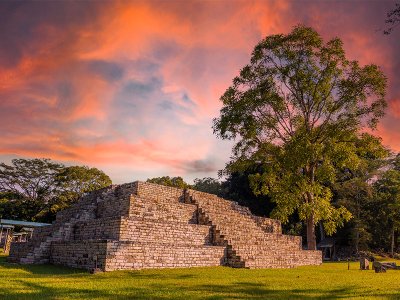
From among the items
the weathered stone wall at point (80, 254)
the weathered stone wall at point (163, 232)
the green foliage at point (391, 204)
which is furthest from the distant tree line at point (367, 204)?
the weathered stone wall at point (80, 254)

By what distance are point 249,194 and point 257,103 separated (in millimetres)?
24556

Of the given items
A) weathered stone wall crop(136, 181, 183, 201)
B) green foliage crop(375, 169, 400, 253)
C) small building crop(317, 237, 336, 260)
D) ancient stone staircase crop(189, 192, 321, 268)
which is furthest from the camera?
small building crop(317, 237, 336, 260)

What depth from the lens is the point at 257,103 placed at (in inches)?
1037

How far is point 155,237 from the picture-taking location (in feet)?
55.8

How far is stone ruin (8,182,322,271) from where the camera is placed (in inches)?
579

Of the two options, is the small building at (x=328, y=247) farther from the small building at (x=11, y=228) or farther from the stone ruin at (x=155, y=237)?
the small building at (x=11, y=228)

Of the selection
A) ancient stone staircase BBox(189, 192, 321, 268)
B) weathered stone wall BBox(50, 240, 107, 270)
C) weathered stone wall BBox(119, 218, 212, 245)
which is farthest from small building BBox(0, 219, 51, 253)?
ancient stone staircase BBox(189, 192, 321, 268)

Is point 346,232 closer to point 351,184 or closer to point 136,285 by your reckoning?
point 351,184

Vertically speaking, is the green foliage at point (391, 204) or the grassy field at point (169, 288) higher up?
the green foliage at point (391, 204)

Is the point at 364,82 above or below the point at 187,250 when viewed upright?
above

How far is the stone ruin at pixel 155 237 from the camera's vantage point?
579 inches

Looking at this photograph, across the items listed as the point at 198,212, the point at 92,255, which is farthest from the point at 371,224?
the point at 92,255

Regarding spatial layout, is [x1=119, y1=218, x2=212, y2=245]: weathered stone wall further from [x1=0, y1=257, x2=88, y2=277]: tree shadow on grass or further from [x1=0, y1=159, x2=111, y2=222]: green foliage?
[x1=0, y1=159, x2=111, y2=222]: green foliage

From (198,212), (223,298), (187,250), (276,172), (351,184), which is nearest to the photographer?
(223,298)
